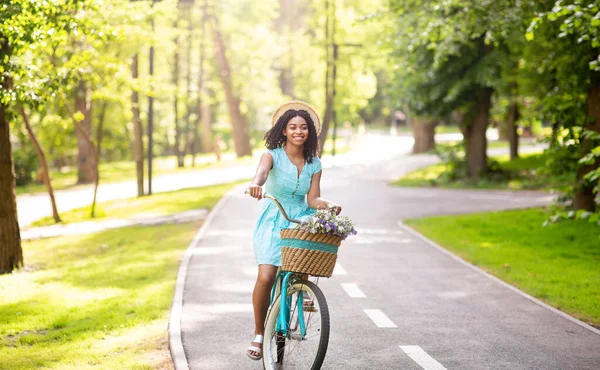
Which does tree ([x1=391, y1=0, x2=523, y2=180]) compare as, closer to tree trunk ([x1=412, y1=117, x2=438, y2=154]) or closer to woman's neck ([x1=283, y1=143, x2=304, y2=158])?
woman's neck ([x1=283, y1=143, x2=304, y2=158])

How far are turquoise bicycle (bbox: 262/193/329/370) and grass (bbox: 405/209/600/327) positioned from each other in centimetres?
400

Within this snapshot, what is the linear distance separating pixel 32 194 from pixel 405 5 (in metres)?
21.2

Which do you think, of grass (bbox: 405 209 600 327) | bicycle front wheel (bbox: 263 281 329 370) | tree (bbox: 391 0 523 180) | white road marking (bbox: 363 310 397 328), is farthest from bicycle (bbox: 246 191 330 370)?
tree (bbox: 391 0 523 180)

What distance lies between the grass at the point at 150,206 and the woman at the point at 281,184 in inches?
547

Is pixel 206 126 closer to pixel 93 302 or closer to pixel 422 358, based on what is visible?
pixel 93 302

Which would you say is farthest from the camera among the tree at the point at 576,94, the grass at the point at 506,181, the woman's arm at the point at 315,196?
the grass at the point at 506,181

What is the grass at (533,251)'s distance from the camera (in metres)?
9.91

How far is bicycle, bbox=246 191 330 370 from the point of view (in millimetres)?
5516

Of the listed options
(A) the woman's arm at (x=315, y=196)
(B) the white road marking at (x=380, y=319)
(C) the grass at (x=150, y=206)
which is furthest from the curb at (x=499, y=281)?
(C) the grass at (x=150, y=206)

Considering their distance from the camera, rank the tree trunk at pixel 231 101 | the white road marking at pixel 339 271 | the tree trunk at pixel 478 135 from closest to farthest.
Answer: the white road marking at pixel 339 271
the tree trunk at pixel 478 135
the tree trunk at pixel 231 101

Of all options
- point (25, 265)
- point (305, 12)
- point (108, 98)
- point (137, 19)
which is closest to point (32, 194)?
point (108, 98)

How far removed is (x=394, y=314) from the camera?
8.58m

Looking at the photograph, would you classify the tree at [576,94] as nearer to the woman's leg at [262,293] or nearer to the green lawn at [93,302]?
the green lawn at [93,302]

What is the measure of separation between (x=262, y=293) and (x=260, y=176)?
0.85 meters
